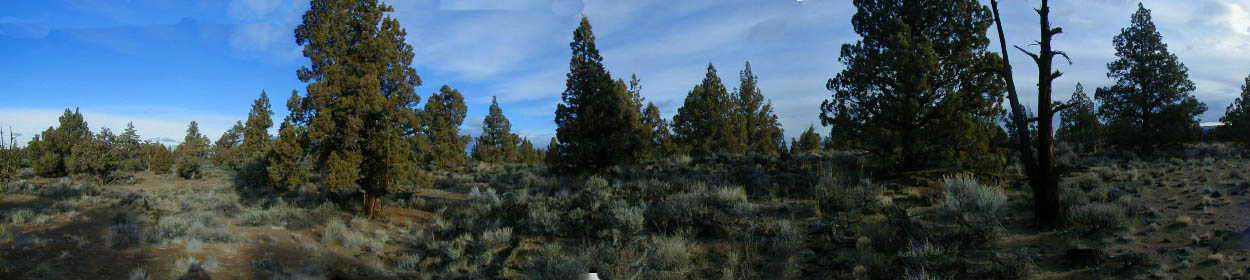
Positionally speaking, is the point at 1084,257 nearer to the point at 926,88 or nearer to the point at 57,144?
the point at 926,88

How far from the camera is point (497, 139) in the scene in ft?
163

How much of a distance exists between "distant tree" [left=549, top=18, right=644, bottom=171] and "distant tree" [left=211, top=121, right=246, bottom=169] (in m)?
42.1

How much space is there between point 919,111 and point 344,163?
18.7m

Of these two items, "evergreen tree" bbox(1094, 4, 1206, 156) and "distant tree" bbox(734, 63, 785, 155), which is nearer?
"evergreen tree" bbox(1094, 4, 1206, 156)

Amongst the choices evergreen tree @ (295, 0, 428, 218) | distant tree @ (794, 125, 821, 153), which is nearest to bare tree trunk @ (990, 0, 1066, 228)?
evergreen tree @ (295, 0, 428, 218)

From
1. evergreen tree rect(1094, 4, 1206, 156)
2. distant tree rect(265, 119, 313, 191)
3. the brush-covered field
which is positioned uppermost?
evergreen tree rect(1094, 4, 1206, 156)

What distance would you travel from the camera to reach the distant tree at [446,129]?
1162 inches

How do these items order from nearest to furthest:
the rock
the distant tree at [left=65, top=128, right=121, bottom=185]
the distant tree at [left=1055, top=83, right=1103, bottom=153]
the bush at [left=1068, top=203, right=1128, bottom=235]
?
the rock → the bush at [left=1068, top=203, right=1128, bottom=235] → the distant tree at [left=1055, top=83, right=1103, bottom=153] → the distant tree at [left=65, top=128, right=121, bottom=185]

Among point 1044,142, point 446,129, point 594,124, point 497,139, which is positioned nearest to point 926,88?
point 1044,142

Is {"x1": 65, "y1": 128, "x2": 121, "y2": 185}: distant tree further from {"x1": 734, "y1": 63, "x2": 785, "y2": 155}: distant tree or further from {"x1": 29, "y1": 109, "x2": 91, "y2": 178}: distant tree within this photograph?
{"x1": 734, "y1": 63, "x2": 785, "y2": 155}: distant tree

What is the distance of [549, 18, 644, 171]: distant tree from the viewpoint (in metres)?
22.8

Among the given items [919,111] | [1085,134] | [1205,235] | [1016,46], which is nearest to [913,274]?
[1205,235]

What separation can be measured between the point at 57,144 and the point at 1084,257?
2194 inches

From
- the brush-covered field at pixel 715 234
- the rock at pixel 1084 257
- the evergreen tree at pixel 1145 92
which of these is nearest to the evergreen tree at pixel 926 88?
the brush-covered field at pixel 715 234
